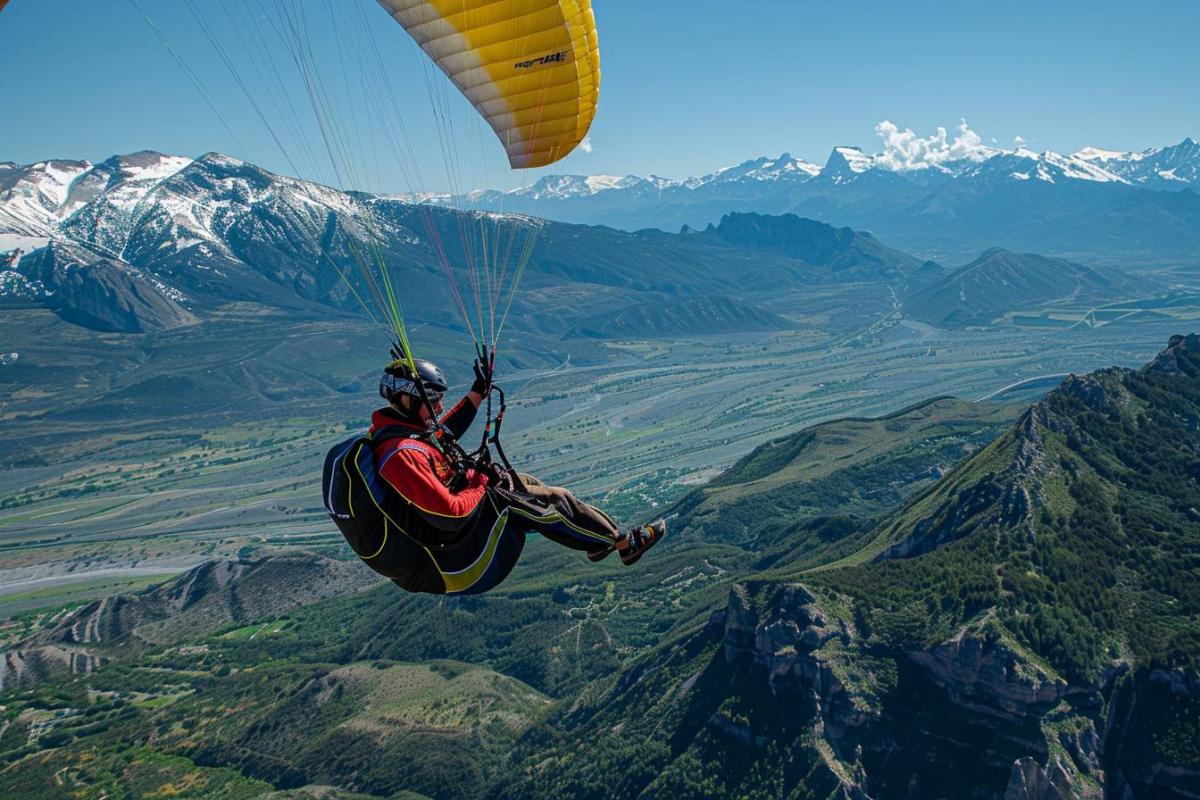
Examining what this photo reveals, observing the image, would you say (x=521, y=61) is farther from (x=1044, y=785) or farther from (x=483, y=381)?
(x=1044, y=785)

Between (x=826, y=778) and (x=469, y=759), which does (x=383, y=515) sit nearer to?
(x=826, y=778)

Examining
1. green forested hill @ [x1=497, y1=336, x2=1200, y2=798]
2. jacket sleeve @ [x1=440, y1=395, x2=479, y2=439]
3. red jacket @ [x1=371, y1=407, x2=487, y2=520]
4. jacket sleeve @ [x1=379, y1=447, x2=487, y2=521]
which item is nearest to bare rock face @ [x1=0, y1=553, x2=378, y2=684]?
green forested hill @ [x1=497, y1=336, x2=1200, y2=798]

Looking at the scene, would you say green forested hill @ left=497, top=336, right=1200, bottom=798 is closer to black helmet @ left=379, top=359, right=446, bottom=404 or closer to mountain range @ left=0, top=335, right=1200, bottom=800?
mountain range @ left=0, top=335, right=1200, bottom=800

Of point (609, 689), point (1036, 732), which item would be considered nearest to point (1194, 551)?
point (1036, 732)

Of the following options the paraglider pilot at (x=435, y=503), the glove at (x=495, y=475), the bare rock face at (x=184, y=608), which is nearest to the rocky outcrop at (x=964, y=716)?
the paraglider pilot at (x=435, y=503)

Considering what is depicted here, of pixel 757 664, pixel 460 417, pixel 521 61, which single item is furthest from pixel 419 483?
pixel 757 664
